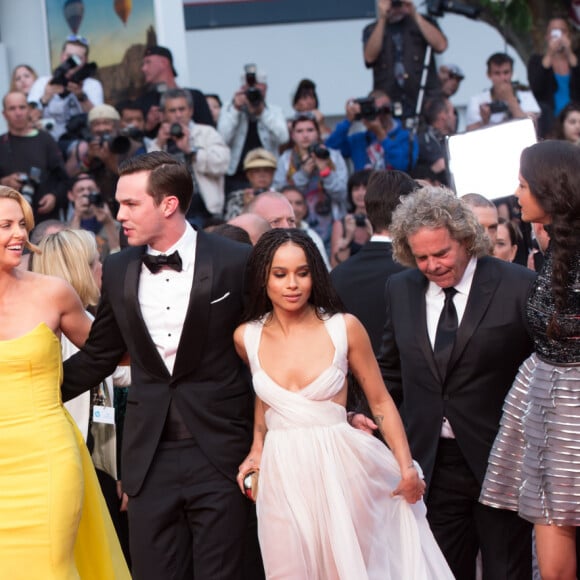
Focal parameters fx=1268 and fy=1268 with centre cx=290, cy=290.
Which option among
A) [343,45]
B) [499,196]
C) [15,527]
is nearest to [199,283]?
[15,527]

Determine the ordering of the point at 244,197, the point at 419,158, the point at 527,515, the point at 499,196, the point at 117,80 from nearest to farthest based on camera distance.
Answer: the point at 527,515
the point at 499,196
the point at 244,197
the point at 419,158
the point at 117,80

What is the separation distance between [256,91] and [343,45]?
1442 centimetres

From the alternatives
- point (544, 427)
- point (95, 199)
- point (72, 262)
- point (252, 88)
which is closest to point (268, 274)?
point (544, 427)

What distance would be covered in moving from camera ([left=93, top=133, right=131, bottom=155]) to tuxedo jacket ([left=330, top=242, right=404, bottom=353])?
4.45 metres

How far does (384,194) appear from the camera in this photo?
648 cm

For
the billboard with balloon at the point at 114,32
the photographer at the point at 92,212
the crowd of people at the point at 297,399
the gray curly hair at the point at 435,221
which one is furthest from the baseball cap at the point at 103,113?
the gray curly hair at the point at 435,221

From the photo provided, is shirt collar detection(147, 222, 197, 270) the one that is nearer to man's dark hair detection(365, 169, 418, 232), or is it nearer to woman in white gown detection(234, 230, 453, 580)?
woman in white gown detection(234, 230, 453, 580)

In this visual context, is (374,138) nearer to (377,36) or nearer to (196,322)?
(377,36)

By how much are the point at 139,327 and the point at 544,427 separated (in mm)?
1649

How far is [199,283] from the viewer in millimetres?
5121

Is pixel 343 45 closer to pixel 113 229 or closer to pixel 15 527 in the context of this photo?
pixel 113 229

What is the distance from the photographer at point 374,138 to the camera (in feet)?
35.1

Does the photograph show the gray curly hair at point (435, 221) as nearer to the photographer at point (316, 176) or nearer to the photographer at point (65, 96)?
the photographer at point (316, 176)

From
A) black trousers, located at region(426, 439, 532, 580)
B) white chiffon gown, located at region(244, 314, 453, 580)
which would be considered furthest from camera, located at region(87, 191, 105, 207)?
black trousers, located at region(426, 439, 532, 580)
